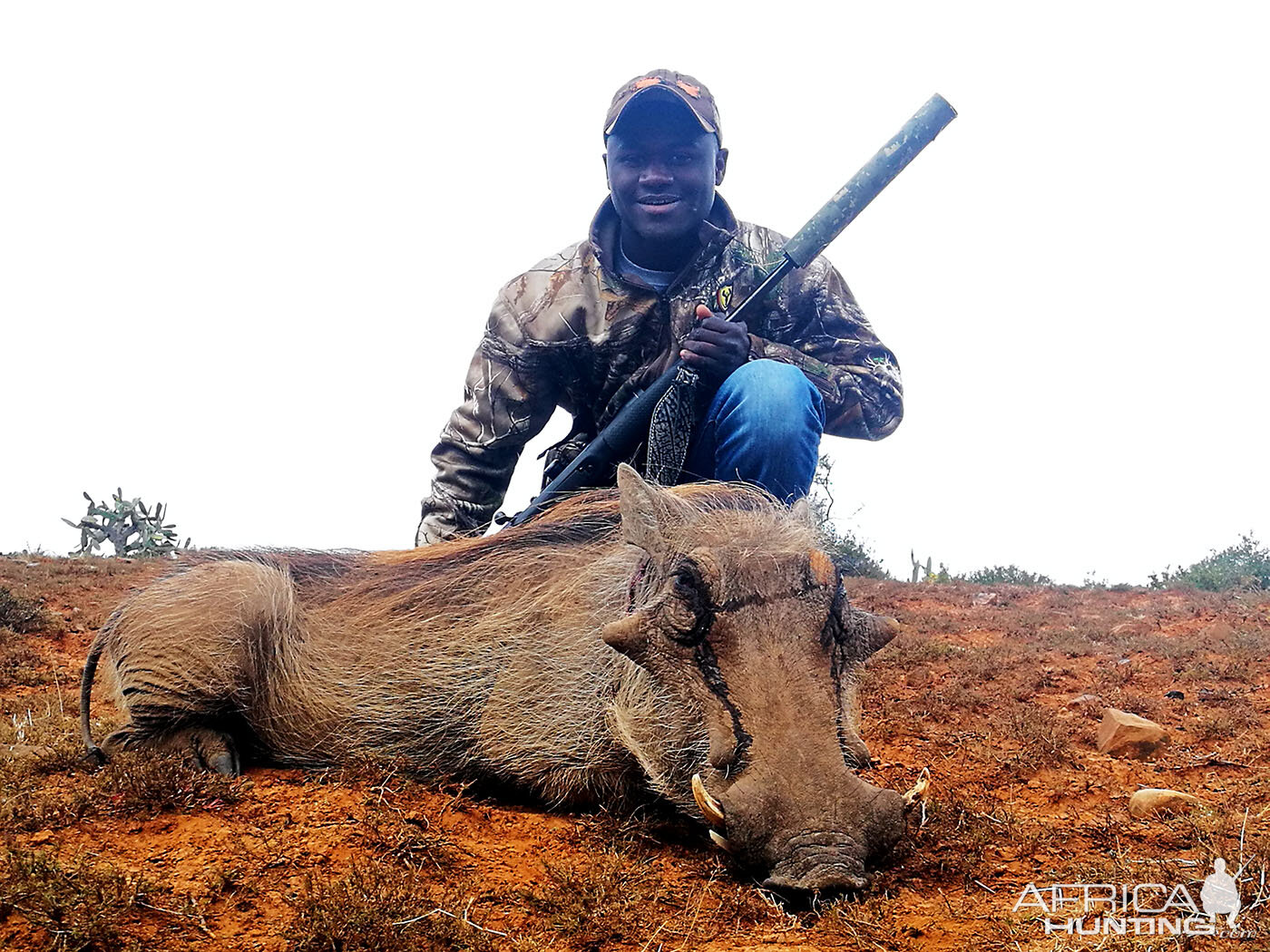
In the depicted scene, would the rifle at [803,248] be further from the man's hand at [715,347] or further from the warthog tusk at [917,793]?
the warthog tusk at [917,793]

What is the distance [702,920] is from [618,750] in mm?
727

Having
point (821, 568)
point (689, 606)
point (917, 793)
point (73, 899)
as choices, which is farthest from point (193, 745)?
point (917, 793)

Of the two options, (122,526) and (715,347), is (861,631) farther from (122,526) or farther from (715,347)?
(122,526)

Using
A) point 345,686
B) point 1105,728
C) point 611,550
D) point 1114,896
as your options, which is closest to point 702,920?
point 1114,896

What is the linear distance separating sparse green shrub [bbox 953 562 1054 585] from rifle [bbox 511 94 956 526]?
8460 mm

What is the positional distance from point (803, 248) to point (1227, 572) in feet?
31.6

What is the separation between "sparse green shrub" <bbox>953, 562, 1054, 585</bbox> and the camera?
11.1 metres

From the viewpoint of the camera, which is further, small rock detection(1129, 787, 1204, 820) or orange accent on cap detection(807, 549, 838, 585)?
small rock detection(1129, 787, 1204, 820)

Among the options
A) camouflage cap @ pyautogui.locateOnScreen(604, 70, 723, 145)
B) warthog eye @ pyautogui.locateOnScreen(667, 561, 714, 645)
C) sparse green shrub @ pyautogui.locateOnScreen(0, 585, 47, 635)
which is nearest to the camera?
warthog eye @ pyautogui.locateOnScreen(667, 561, 714, 645)

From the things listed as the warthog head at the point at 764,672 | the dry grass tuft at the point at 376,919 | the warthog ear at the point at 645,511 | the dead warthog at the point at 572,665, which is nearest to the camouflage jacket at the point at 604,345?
the dead warthog at the point at 572,665

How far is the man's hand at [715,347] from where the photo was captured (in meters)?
3.18

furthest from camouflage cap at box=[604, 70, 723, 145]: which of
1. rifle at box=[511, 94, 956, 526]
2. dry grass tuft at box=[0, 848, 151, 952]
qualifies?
dry grass tuft at box=[0, 848, 151, 952]

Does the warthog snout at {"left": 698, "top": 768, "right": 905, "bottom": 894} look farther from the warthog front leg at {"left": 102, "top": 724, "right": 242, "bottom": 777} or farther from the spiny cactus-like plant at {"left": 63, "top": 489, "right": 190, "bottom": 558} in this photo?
the spiny cactus-like plant at {"left": 63, "top": 489, "right": 190, "bottom": 558}

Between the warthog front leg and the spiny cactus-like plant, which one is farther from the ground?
the spiny cactus-like plant
